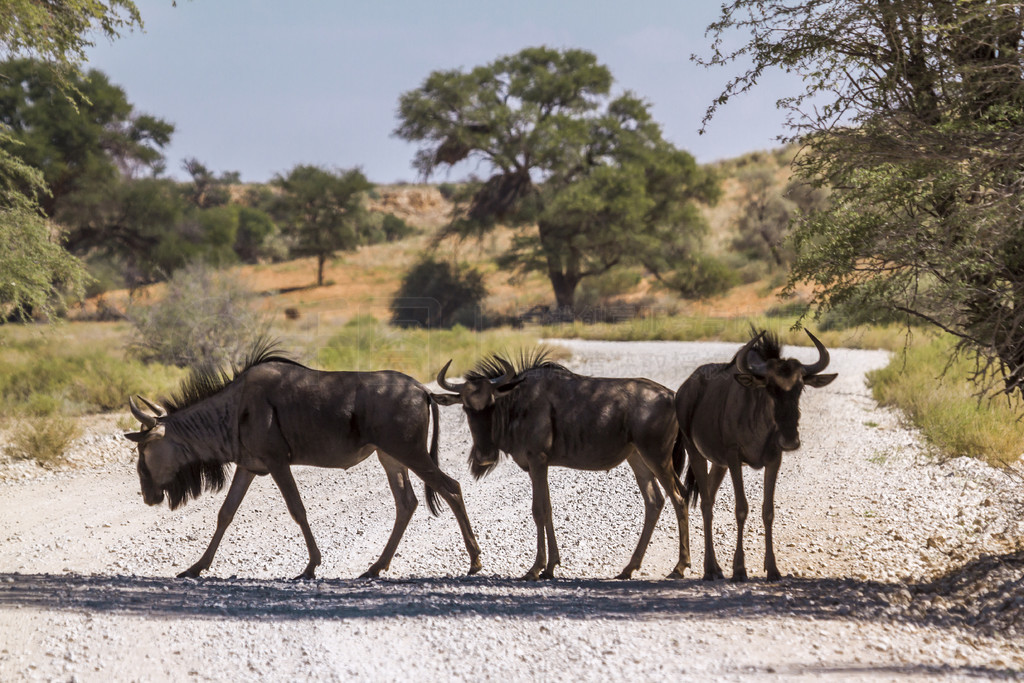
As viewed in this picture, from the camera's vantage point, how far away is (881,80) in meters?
7.52

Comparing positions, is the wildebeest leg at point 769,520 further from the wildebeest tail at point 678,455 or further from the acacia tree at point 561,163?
the acacia tree at point 561,163

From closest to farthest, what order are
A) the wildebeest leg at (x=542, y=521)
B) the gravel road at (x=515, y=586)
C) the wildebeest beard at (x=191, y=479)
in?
the gravel road at (x=515, y=586) → the wildebeest leg at (x=542, y=521) → the wildebeest beard at (x=191, y=479)

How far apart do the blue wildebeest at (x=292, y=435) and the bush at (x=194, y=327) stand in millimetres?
12010

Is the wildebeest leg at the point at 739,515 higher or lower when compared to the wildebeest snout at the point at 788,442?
lower

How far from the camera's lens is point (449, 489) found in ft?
24.4

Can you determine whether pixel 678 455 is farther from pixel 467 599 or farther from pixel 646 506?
pixel 467 599

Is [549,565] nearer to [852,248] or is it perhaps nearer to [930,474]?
[852,248]

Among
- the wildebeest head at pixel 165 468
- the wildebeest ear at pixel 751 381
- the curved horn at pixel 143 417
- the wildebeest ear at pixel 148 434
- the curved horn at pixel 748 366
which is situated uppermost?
the curved horn at pixel 748 366

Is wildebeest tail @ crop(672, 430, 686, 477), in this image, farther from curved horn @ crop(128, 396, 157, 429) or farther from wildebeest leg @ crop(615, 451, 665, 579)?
curved horn @ crop(128, 396, 157, 429)

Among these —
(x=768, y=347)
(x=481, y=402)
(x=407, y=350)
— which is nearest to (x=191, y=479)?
(x=481, y=402)

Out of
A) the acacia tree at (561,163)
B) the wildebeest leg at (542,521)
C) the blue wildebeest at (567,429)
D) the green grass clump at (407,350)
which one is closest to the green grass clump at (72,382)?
the green grass clump at (407,350)

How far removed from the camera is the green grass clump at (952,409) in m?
10.6

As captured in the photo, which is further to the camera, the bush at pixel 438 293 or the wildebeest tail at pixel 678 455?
the bush at pixel 438 293

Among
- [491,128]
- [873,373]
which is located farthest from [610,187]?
[873,373]
